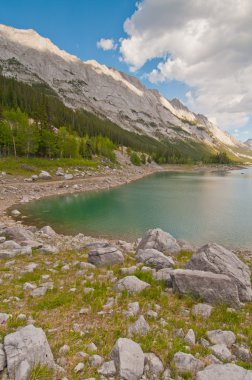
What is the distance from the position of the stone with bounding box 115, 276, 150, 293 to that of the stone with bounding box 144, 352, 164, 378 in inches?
144

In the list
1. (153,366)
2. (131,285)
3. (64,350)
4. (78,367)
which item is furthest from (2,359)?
(131,285)

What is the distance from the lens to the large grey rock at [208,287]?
9.14m

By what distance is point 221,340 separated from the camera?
22.9 ft

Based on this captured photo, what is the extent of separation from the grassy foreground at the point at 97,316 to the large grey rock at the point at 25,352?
304 mm

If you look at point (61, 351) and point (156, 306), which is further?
point (156, 306)

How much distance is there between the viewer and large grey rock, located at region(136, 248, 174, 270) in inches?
503

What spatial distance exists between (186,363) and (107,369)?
2.18 meters

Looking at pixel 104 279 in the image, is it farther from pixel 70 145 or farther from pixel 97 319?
pixel 70 145

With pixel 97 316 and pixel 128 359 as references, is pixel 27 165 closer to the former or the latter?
pixel 97 316

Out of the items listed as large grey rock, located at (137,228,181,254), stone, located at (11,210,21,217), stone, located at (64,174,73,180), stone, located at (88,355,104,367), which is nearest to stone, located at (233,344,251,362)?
stone, located at (88,355,104,367)

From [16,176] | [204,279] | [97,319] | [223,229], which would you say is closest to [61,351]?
[97,319]

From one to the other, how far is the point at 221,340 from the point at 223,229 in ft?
84.7

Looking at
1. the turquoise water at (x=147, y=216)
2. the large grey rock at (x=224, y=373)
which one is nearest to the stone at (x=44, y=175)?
the turquoise water at (x=147, y=216)

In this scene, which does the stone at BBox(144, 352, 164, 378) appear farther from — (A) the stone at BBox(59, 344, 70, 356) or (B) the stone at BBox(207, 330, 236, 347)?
(A) the stone at BBox(59, 344, 70, 356)
